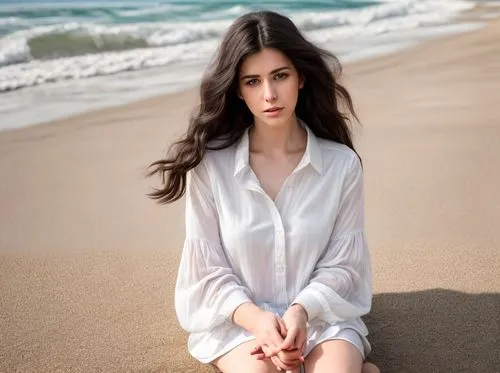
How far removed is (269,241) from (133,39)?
6767 mm

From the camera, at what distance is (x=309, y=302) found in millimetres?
2436

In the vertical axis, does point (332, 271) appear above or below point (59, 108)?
above

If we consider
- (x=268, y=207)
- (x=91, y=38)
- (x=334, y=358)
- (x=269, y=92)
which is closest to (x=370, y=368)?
(x=334, y=358)

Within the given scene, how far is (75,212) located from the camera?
4113 millimetres

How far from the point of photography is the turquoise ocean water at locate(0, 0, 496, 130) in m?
6.65

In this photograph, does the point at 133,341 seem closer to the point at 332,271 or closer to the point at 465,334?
the point at 332,271

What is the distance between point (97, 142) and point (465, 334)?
2.85 meters

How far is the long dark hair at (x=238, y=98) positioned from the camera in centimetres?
246

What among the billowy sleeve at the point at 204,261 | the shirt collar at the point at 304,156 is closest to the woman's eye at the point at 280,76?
the shirt collar at the point at 304,156

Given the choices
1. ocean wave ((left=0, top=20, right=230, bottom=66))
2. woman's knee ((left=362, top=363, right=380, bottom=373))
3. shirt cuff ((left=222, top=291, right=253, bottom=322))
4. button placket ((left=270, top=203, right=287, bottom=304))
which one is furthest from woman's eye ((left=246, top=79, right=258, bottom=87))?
ocean wave ((left=0, top=20, right=230, bottom=66))

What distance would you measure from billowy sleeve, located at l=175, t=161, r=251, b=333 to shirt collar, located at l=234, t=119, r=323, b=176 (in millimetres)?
95

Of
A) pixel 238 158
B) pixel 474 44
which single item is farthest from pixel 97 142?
pixel 474 44

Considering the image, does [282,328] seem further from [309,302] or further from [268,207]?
[268,207]

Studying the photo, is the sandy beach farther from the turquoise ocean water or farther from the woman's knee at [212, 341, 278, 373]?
the turquoise ocean water
